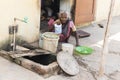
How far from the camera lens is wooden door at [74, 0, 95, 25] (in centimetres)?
696

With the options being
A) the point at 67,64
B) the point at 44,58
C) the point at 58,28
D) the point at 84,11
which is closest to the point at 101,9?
the point at 84,11

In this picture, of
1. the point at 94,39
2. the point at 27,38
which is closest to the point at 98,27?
the point at 94,39

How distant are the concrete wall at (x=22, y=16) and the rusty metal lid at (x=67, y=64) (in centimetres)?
121

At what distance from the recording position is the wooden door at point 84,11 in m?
6.96

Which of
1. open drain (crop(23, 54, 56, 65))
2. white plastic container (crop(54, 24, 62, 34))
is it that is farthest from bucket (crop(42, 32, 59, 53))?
white plastic container (crop(54, 24, 62, 34))

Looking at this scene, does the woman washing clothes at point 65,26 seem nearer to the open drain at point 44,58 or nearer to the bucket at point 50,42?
the bucket at point 50,42

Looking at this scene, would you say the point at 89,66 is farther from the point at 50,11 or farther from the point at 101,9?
the point at 101,9

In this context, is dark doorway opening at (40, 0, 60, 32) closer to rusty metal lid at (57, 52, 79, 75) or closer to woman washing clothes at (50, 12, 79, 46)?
woman washing clothes at (50, 12, 79, 46)

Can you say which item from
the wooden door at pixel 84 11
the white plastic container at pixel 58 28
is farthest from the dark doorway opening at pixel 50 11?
the white plastic container at pixel 58 28

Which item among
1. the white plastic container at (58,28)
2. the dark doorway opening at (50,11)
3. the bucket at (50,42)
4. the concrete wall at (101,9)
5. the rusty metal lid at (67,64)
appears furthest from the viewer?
the concrete wall at (101,9)

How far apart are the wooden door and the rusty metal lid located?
2594 millimetres

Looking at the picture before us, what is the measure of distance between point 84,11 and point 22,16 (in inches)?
102

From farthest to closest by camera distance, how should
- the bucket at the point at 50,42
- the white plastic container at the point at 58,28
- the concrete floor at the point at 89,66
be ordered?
the white plastic container at the point at 58,28 < the bucket at the point at 50,42 < the concrete floor at the point at 89,66

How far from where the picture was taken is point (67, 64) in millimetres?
4398
